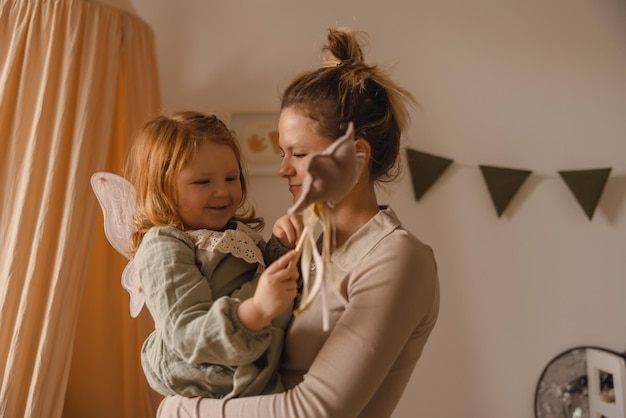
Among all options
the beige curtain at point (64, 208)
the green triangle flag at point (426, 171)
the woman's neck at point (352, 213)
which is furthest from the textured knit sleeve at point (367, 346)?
the green triangle flag at point (426, 171)

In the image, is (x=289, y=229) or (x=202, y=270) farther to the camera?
(x=289, y=229)

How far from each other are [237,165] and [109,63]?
836mm

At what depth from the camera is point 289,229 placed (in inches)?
44.9

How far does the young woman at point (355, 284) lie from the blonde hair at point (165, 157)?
0.58 ft

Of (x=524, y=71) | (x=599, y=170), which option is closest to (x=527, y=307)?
(x=599, y=170)

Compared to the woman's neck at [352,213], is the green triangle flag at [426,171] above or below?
above

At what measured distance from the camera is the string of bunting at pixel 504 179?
218 cm

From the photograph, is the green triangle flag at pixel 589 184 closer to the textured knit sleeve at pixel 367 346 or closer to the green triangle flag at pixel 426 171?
the green triangle flag at pixel 426 171

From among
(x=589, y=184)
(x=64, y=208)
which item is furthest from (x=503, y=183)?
(x=64, y=208)

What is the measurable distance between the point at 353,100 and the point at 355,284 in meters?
0.35

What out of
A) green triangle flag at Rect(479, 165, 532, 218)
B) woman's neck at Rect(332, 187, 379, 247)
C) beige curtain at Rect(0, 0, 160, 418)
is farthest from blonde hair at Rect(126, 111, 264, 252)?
green triangle flag at Rect(479, 165, 532, 218)

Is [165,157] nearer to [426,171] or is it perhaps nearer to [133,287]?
[133,287]

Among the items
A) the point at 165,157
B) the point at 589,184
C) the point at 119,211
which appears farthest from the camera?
the point at 589,184

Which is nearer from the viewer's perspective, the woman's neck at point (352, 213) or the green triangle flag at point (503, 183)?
the woman's neck at point (352, 213)
